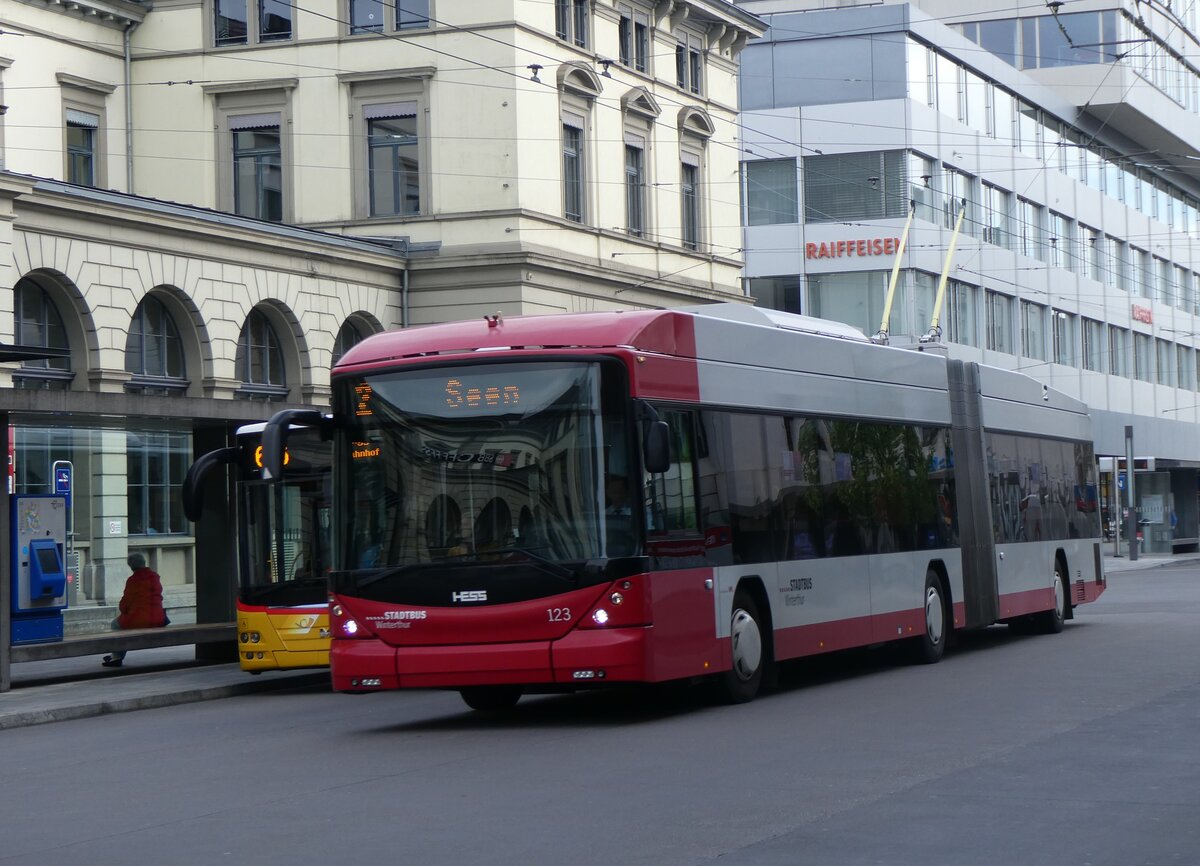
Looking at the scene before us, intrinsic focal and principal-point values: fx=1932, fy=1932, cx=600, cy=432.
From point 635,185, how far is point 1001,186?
23416 millimetres

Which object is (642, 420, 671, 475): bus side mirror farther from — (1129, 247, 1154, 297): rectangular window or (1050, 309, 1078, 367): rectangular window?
(1129, 247, 1154, 297): rectangular window

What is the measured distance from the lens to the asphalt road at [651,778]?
8.49 meters

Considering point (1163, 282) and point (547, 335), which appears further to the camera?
point (1163, 282)

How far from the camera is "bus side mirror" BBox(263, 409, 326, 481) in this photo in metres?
14.4

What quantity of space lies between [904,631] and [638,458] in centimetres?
587

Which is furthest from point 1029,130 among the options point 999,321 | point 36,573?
point 36,573

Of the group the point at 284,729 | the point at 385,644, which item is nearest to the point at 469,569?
the point at 385,644

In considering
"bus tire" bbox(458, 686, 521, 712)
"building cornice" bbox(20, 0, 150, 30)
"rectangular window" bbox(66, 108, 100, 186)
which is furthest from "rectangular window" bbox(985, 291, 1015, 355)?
"bus tire" bbox(458, 686, 521, 712)

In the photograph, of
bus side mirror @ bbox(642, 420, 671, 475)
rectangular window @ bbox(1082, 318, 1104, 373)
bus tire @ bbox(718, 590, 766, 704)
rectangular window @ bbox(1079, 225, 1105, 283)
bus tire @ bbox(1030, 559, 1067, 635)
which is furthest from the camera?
rectangular window @ bbox(1079, 225, 1105, 283)

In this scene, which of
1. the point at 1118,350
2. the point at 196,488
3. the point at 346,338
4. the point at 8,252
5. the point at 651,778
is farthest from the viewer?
the point at 1118,350

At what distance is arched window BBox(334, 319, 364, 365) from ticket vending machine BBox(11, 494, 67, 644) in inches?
614

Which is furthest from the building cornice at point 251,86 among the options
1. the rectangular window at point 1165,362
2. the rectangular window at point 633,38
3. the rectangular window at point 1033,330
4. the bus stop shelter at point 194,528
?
the rectangular window at point 1165,362

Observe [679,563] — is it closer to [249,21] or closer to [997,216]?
[249,21]

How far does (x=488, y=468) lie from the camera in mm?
13750
